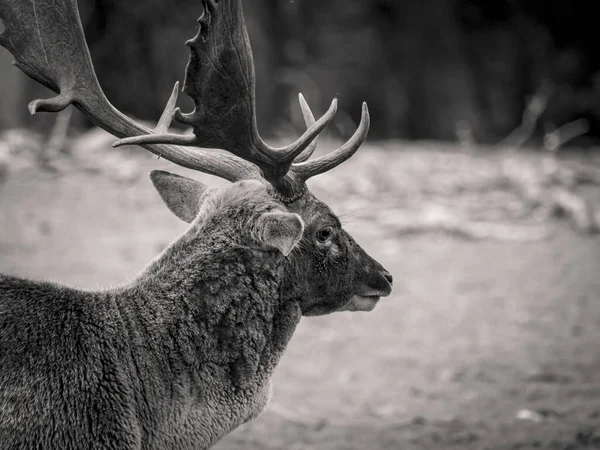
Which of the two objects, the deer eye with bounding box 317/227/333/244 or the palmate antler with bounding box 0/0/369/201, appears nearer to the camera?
the palmate antler with bounding box 0/0/369/201

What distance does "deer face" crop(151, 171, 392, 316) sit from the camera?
140 inches

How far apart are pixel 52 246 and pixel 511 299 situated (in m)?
4.76

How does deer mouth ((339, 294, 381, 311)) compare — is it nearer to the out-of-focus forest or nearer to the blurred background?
the blurred background

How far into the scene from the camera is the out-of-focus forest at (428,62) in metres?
15.2

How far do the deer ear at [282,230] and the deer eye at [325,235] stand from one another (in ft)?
1.30

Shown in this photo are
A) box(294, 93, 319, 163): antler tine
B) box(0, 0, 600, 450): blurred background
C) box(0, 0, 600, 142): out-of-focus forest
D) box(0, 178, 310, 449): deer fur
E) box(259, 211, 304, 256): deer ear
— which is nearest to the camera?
box(0, 178, 310, 449): deer fur

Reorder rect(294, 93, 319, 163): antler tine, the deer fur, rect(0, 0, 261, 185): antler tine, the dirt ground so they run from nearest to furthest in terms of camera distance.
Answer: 1. the deer fur
2. rect(0, 0, 261, 185): antler tine
3. rect(294, 93, 319, 163): antler tine
4. the dirt ground

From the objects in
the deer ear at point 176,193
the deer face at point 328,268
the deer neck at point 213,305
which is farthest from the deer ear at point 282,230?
the deer ear at point 176,193

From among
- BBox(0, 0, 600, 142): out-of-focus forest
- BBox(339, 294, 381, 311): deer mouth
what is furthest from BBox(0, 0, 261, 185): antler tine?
BBox(0, 0, 600, 142): out-of-focus forest

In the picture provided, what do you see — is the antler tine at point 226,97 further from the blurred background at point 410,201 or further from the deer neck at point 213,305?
the blurred background at point 410,201

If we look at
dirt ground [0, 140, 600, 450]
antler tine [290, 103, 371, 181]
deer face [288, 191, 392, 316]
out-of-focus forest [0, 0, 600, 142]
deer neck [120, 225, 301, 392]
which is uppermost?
out-of-focus forest [0, 0, 600, 142]

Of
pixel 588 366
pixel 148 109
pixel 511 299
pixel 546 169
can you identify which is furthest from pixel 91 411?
pixel 148 109

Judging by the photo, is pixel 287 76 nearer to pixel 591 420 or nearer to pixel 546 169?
pixel 546 169

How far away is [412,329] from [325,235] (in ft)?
13.1
